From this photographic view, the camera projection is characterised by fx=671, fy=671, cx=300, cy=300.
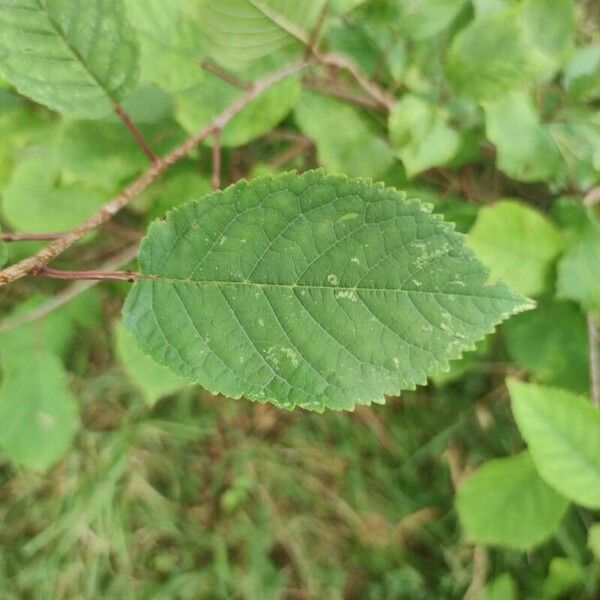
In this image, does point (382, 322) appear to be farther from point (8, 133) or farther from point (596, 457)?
point (8, 133)

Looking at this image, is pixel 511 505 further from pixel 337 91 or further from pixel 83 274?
pixel 83 274

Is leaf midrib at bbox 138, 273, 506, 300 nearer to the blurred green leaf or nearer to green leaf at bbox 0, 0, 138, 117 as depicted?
green leaf at bbox 0, 0, 138, 117

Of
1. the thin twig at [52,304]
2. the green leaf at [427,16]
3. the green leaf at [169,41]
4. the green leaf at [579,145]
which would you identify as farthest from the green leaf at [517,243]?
the thin twig at [52,304]

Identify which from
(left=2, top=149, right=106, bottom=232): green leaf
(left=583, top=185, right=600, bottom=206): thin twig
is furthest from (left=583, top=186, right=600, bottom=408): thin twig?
(left=2, top=149, right=106, bottom=232): green leaf

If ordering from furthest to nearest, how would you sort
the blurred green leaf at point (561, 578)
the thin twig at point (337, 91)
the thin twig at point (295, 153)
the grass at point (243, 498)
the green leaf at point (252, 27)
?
1. the grass at point (243, 498)
2. the blurred green leaf at point (561, 578)
3. the thin twig at point (295, 153)
4. the thin twig at point (337, 91)
5. the green leaf at point (252, 27)

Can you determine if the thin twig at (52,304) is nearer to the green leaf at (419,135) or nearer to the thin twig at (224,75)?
the thin twig at (224,75)

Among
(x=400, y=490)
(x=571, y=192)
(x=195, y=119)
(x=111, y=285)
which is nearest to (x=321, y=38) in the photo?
(x=195, y=119)

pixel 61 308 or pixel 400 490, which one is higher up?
pixel 61 308

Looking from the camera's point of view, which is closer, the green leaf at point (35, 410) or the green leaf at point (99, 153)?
the green leaf at point (99, 153)
